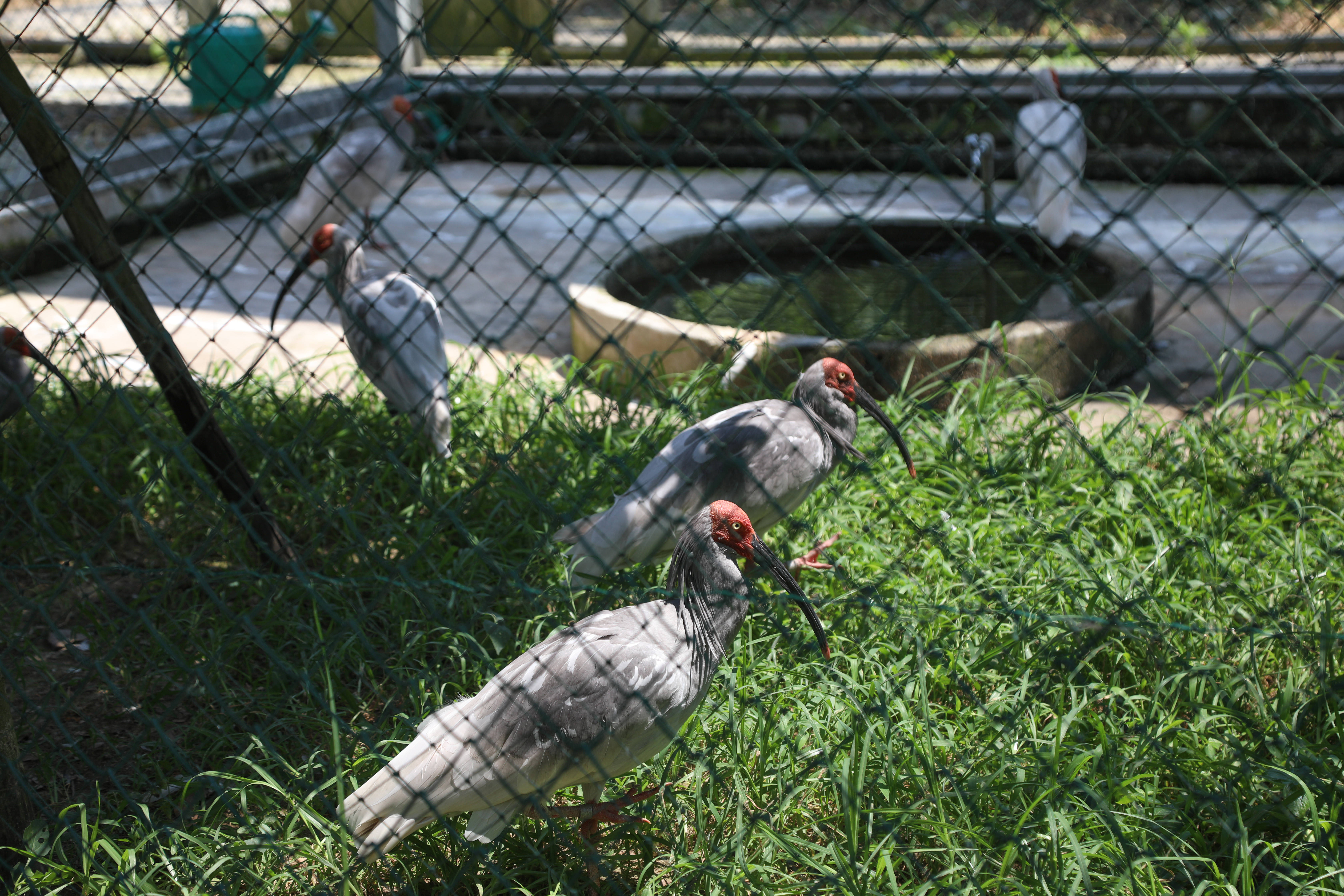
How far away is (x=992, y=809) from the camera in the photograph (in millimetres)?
1851

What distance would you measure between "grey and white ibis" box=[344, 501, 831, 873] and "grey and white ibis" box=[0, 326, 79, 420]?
204cm

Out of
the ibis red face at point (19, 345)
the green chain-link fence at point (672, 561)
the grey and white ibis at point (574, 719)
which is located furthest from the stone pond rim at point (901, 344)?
the ibis red face at point (19, 345)

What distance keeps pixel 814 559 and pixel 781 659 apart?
0.49 metres

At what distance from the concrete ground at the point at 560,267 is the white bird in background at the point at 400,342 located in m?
0.12

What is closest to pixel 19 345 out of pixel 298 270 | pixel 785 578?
pixel 298 270

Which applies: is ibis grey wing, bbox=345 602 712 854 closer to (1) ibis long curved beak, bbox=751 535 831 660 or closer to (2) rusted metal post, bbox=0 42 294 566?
Result: (1) ibis long curved beak, bbox=751 535 831 660

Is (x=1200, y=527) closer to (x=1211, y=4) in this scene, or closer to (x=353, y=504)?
(x=1211, y=4)

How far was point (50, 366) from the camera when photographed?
9.46 ft

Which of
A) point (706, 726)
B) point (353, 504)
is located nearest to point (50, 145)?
point (353, 504)

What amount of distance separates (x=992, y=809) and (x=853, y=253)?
392 centimetres

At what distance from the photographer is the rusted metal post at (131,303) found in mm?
2189

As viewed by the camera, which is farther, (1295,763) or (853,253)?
(853,253)

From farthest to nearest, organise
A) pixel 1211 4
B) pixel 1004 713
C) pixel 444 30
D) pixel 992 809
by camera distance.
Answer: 1. pixel 444 30
2. pixel 1004 713
3. pixel 992 809
4. pixel 1211 4

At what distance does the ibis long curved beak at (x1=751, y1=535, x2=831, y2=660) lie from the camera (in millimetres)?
1924
